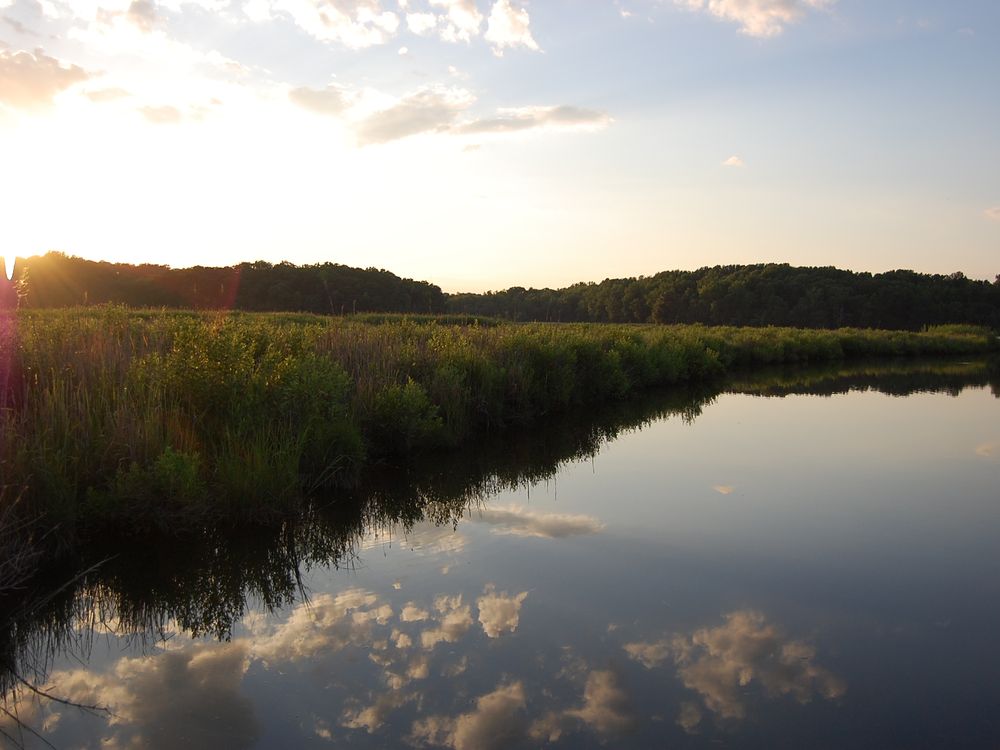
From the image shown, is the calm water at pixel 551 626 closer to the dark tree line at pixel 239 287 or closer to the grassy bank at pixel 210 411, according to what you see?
the grassy bank at pixel 210 411

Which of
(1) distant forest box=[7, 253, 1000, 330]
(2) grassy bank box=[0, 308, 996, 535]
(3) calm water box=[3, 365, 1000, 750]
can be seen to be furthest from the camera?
(1) distant forest box=[7, 253, 1000, 330]

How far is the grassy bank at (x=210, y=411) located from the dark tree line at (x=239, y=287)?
2438cm

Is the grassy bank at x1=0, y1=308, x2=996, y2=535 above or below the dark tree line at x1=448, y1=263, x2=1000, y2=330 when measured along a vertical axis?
below

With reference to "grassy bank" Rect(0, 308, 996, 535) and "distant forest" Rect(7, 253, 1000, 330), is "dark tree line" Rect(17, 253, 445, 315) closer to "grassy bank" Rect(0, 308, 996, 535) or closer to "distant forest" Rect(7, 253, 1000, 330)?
"distant forest" Rect(7, 253, 1000, 330)

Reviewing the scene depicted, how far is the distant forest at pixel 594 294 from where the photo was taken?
39.9 meters

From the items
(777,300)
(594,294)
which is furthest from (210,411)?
(594,294)

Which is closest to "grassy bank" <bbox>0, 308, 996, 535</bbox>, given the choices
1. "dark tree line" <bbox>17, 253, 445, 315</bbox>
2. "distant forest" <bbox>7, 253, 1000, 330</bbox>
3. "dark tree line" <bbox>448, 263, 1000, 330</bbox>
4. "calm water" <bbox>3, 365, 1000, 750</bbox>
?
"calm water" <bbox>3, 365, 1000, 750</bbox>

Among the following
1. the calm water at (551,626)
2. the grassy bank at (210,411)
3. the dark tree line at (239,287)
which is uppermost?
the dark tree line at (239,287)

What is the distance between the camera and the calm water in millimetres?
3994

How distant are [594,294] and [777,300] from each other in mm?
25523

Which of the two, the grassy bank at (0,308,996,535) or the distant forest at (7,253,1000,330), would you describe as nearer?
the grassy bank at (0,308,996,535)

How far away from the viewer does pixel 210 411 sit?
840 cm

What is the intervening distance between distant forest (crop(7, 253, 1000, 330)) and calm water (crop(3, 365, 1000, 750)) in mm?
26682

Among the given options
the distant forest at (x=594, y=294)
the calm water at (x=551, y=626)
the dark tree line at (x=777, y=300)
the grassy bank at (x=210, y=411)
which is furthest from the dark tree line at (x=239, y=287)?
the calm water at (x=551, y=626)
